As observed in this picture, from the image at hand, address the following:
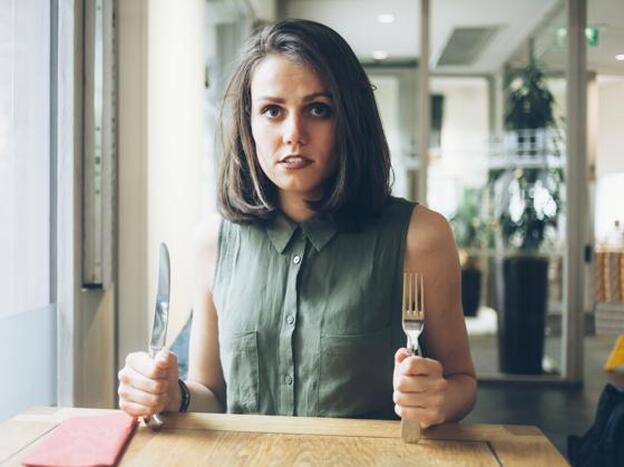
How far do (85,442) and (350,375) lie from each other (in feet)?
1.58

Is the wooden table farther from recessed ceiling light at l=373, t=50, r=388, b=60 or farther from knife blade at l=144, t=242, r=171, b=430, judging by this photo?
recessed ceiling light at l=373, t=50, r=388, b=60

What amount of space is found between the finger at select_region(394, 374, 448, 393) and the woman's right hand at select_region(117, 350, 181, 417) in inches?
13.8

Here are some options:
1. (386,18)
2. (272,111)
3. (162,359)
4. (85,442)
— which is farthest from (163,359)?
(386,18)

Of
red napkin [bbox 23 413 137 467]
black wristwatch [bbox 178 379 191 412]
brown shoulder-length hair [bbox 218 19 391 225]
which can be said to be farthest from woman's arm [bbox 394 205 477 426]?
red napkin [bbox 23 413 137 467]

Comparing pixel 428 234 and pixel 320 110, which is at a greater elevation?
pixel 320 110

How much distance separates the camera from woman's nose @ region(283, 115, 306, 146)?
3.86ft

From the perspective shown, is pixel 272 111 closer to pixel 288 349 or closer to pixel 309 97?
pixel 309 97

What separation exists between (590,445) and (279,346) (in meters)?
1.52

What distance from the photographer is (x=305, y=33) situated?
125cm

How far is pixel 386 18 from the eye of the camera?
5.23 m

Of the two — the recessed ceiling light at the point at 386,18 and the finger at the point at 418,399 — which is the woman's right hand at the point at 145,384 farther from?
the recessed ceiling light at the point at 386,18

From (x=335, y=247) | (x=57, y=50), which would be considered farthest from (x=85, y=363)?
(x=335, y=247)

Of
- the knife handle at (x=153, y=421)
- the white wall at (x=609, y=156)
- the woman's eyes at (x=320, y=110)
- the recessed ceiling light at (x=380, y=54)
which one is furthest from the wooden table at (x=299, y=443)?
the recessed ceiling light at (x=380, y=54)

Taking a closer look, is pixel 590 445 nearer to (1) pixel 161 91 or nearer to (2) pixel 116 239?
(2) pixel 116 239
